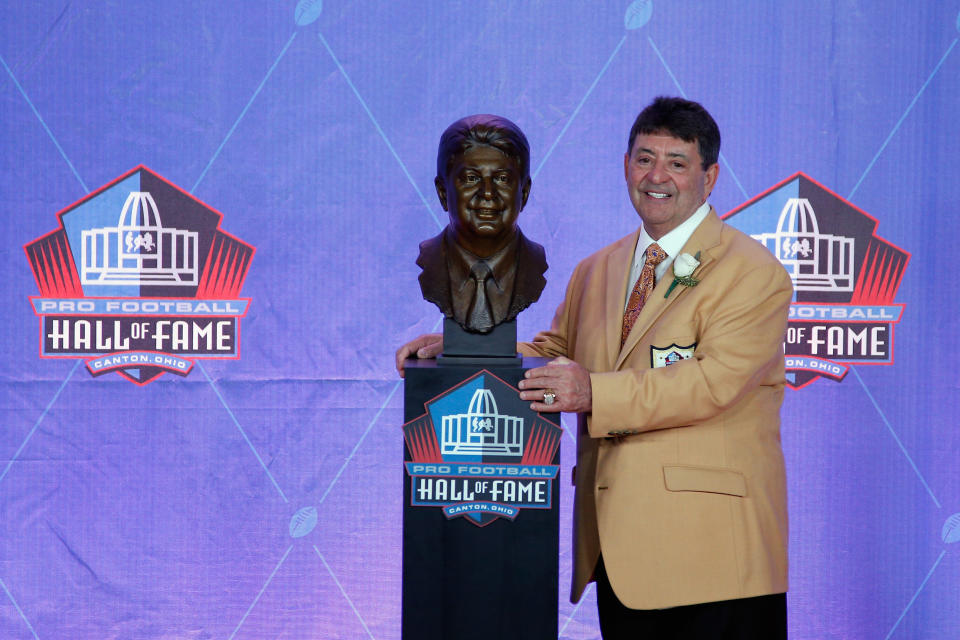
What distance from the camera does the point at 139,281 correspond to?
3023 millimetres

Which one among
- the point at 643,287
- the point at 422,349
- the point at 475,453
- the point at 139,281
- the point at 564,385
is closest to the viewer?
the point at 564,385

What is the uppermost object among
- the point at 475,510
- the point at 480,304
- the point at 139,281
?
the point at 139,281

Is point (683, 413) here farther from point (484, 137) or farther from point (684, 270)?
point (484, 137)

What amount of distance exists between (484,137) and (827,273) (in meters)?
1.81

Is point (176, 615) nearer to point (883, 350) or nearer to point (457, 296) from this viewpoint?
point (457, 296)

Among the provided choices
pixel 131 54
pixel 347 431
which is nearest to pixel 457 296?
pixel 347 431

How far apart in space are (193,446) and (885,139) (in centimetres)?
282

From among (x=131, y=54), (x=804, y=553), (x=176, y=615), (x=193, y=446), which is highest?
(x=131, y=54)

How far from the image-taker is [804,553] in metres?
3.14

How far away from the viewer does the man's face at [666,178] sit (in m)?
1.94

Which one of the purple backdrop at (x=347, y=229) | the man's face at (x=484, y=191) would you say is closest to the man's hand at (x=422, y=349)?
the man's face at (x=484, y=191)

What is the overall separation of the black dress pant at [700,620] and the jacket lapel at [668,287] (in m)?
0.55

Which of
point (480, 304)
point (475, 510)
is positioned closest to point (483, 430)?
point (475, 510)

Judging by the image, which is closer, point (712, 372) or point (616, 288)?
point (712, 372)
